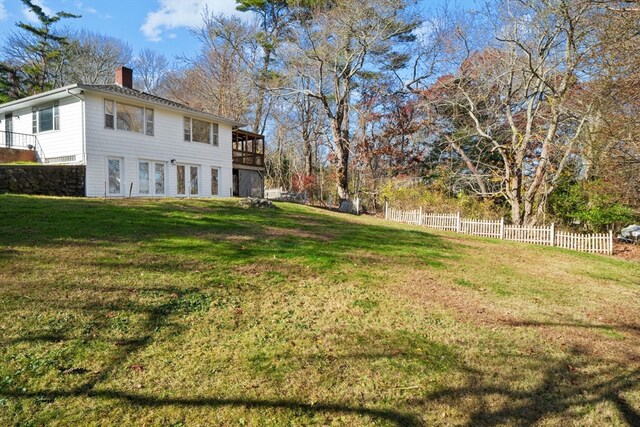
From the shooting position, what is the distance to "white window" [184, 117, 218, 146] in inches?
771

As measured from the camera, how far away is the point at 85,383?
263cm

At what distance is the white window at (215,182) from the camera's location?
2116 cm

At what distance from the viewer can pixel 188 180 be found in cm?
1944

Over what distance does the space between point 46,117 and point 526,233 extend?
2142 cm

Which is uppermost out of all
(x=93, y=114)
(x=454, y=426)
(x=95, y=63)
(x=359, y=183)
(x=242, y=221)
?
(x=95, y=63)

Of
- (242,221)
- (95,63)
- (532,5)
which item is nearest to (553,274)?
(242,221)

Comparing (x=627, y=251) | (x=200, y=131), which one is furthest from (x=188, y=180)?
(x=627, y=251)

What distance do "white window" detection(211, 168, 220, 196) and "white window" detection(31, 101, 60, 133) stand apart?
756cm

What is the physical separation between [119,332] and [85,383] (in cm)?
75

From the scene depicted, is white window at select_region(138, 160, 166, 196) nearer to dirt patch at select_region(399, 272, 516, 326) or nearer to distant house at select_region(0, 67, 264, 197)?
distant house at select_region(0, 67, 264, 197)

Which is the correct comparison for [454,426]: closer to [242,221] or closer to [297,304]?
[297,304]

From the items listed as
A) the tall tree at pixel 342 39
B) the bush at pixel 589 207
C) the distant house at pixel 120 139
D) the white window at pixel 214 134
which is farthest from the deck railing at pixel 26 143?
the bush at pixel 589 207

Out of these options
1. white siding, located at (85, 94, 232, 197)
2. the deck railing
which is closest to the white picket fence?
white siding, located at (85, 94, 232, 197)

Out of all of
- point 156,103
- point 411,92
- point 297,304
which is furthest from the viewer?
point 411,92
